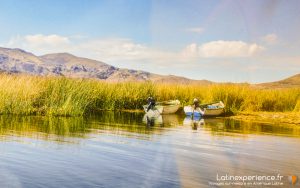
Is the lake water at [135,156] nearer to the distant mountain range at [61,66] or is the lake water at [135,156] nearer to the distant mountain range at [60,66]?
the distant mountain range at [61,66]

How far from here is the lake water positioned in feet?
26.6

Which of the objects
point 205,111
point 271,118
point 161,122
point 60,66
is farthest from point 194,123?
point 60,66

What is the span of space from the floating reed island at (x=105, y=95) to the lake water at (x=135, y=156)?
4.22 m

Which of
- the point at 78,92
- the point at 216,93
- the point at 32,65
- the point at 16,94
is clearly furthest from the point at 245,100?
the point at 32,65

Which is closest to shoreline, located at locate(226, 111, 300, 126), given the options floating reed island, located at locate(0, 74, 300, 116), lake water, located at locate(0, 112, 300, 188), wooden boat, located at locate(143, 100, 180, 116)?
floating reed island, located at locate(0, 74, 300, 116)

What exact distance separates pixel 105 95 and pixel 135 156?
17619 millimetres

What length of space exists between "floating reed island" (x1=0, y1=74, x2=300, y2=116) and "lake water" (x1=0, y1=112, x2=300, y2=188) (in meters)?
4.22

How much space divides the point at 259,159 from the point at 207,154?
118cm

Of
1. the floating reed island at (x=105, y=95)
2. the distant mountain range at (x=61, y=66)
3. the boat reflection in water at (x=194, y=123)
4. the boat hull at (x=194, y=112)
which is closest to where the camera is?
the boat reflection in water at (x=194, y=123)

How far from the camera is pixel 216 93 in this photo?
2870 cm

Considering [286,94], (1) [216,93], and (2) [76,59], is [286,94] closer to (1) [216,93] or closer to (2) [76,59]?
(1) [216,93]

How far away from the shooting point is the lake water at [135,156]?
8.12 m

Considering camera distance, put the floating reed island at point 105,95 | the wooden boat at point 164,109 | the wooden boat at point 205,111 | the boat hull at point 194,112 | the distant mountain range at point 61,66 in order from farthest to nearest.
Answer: the distant mountain range at point 61,66, the wooden boat at point 164,109, the boat hull at point 194,112, the wooden boat at point 205,111, the floating reed island at point 105,95

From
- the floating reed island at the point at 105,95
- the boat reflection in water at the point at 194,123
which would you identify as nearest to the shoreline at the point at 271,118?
the floating reed island at the point at 105,95
